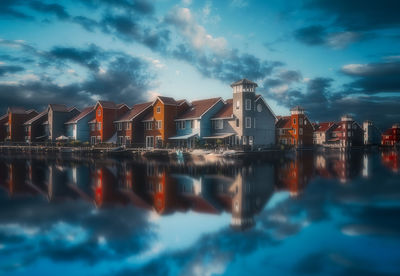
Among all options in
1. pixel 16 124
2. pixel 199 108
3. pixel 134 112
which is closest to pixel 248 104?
pixel 199 108

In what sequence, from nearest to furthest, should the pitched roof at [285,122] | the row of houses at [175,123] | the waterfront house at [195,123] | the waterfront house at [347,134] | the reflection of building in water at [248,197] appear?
the reflection of building in water at [248,197], the row of houses at [175,123], the waterfront house at [195,123], the pitched roof at [285,122], the waterfront house at [347,134]

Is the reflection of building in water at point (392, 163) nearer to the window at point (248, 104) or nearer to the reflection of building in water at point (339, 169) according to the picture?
the reflection of building in water at point (339, 169)

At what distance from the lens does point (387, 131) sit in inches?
5197

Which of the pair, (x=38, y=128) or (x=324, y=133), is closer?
(x=38, y=128)

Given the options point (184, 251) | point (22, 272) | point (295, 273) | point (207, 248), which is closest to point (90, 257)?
point (22, 272)

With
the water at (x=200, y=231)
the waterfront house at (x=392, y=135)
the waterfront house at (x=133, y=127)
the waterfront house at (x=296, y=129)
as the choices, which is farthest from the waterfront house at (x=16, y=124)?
the waterfront house at (x=392, y=135)

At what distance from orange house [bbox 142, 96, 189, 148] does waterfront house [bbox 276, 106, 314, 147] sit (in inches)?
1157

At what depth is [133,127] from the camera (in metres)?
60.1

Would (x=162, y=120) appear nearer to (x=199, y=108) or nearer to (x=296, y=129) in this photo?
(x=199, y=108)

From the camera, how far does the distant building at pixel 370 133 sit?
117m

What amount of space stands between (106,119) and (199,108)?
68.3 feet

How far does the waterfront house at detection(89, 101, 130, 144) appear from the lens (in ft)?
212

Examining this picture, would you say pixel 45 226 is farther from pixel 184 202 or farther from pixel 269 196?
pixel 269 196

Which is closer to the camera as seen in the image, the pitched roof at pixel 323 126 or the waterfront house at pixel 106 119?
the waterfront house at pixel 106 119
